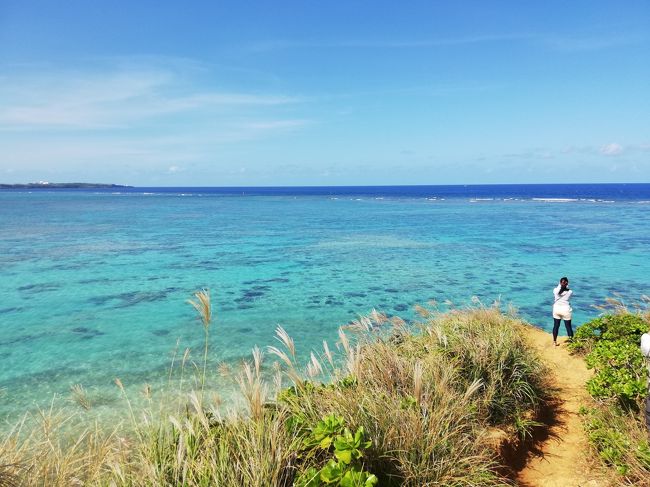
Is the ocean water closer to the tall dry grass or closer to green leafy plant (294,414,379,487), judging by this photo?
the tall dry grass

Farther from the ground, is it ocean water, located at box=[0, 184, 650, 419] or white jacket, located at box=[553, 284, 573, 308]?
white jacket, located at box=[553, 284, 573, 308]

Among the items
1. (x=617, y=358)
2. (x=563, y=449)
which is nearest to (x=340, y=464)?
(x=563, y=449)

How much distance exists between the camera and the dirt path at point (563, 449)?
4.89 meters

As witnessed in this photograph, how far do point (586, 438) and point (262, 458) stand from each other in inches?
190

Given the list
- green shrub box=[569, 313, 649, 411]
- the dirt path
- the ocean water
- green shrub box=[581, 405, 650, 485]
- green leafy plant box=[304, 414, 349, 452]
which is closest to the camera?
green leafy plant box=[304, 414, 349, 452]

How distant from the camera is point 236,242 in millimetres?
31172

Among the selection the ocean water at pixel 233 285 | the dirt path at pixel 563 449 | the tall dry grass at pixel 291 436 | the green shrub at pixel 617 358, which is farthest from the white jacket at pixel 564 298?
the tall dry grass at pixel 291 436

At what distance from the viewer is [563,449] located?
219 inches

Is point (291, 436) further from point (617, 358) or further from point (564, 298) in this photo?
point (564, 298)

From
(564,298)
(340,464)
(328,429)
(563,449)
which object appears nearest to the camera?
(340,464)

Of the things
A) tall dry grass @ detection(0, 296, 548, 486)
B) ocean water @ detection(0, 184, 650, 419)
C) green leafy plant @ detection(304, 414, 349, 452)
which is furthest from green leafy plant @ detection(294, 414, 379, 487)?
ocean water @ detection(0, 184, 650, 419)

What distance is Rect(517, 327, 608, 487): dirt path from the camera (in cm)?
489

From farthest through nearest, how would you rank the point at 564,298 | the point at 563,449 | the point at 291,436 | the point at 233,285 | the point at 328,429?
the point at 233,285, the point at 564,298, the point at 563,449, the point at 291,436, the point at 328,429

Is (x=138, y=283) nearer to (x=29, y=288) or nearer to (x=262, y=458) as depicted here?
(x=29, y=288)
